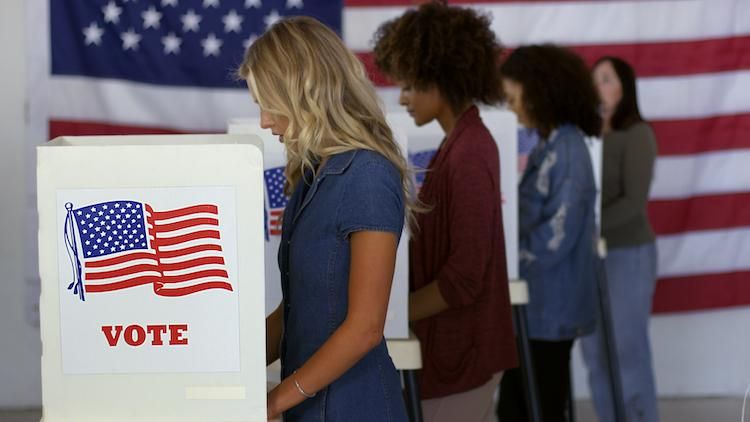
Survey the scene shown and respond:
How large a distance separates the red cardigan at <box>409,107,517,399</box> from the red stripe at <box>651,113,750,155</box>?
207 centimetres

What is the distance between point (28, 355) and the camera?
4.21 m

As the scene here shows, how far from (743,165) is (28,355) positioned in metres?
2.67

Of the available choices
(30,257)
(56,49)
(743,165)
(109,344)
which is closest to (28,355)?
(30,257)

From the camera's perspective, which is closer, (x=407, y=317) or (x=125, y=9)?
(x=407, y=317)

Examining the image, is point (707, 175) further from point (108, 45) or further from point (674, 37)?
point (108, 45)

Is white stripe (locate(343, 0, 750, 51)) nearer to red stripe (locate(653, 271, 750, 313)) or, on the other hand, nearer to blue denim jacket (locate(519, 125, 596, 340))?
red stripe (locate(653, 271, 750, 313))

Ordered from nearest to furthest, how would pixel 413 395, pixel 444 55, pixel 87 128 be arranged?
pixel 413 395 < pixel 444 55 < pixel 87 128

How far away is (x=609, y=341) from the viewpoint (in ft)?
11.8

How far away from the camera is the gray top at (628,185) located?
3744 millimetres

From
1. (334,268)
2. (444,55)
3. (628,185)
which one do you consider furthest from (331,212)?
(628,185)

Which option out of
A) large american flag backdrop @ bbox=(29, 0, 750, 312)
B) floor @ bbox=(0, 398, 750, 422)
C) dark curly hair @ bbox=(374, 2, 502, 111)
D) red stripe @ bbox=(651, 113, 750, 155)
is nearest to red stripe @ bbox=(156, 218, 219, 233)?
dark curly hair @ bbox=(374, 2, 502, 111)

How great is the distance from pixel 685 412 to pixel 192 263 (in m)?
3.27

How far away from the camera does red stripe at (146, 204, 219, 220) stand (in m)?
1.40

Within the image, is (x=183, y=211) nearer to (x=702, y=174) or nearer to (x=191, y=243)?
(x=191, y=243)
